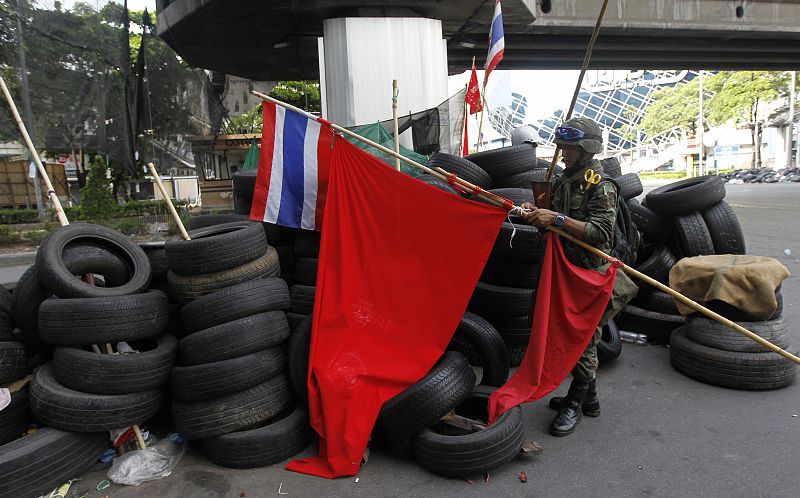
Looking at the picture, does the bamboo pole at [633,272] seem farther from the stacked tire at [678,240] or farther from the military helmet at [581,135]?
the stacked tire at [678,240]

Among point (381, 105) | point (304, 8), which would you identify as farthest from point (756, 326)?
point (304, 8)

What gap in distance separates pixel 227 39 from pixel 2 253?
8250 mm

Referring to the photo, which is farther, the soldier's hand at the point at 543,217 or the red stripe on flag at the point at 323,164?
the red stripe on flag at the point at 323,164

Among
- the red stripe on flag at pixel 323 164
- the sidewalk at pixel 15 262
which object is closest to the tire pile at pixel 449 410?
the red stripe on flag at pixel 323 164

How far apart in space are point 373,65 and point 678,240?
772cm

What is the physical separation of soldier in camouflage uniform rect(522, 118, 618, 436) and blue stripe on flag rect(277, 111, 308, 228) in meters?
1.87

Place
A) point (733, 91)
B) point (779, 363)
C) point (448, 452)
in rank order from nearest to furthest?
point (448, 452) < point (779, 363) < point (733, 91)

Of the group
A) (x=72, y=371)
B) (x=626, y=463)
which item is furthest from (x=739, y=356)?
(x=72, y=371)

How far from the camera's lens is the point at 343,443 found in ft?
10.2

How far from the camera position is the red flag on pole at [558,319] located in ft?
11.4

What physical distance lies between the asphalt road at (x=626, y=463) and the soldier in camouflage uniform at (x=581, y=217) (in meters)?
0.16

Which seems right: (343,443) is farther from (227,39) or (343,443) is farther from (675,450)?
(227,39)

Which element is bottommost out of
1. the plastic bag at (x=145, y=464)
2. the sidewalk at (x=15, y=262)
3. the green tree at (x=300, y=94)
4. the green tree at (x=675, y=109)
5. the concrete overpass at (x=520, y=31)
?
the plastic bag at (x=145, y=464)

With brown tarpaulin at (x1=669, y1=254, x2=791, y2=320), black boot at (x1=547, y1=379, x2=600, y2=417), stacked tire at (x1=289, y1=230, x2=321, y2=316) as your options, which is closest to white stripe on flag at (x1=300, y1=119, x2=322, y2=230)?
stacked tire at (x1=289, y1=230, x2=321, y2=316)
